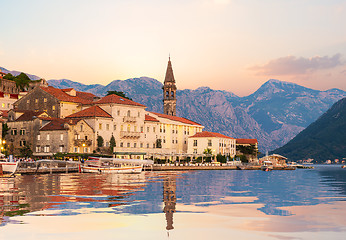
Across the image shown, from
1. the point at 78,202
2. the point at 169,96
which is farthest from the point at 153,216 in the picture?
the point at 169,96

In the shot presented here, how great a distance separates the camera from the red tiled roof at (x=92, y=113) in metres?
116

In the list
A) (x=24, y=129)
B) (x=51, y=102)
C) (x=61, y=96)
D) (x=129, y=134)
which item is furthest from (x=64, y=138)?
(x=129, y=134)

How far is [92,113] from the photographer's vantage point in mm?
116625

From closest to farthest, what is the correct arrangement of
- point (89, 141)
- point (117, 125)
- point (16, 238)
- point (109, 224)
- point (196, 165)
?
point (16, 238), point (109, 224), point (89, 141), point (117, 125), point (196, 165)

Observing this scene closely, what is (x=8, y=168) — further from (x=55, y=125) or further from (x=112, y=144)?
(x=112, y=144)

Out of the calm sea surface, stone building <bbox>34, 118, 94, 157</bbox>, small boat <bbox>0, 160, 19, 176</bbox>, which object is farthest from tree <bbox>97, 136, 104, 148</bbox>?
the calm sea surface

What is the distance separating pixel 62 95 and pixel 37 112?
10710 mm

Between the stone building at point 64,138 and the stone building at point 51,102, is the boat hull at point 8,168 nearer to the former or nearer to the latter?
the stone building at point 64,138

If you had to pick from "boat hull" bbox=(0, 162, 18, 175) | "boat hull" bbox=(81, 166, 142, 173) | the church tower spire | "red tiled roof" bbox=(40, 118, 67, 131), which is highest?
the church tower spire

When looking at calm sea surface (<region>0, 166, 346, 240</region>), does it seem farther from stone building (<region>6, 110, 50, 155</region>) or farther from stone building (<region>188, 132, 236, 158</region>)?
stone building (<region>188, 132, 236, 158</region>)

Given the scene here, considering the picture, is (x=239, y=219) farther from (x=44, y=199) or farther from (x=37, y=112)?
(x=37, y=112)

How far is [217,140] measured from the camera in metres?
155

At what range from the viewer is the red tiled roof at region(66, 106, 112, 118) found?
116500 millimetres

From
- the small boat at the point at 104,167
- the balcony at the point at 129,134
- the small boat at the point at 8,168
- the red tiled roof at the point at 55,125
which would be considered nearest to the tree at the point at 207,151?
the balcony at the point at 129,134
